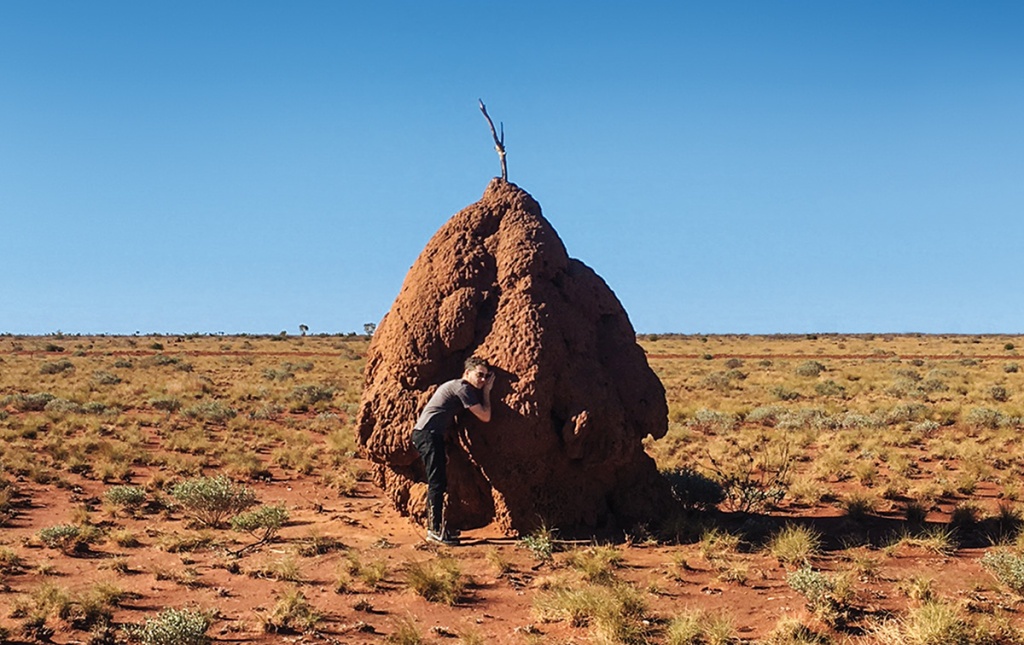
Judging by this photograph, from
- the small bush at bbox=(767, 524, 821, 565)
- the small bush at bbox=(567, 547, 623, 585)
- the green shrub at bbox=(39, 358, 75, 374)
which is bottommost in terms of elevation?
the small bush at bbox=(567, 547, 623, 585)

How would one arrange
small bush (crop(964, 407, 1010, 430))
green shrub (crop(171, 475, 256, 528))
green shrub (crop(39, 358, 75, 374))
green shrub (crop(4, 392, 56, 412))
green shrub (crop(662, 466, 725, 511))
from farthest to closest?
green shrub (crop(39, 358, 75, 374)) → green shrub (crop(4, 392, 56, 412)) → small bush (crop(964, 407, 1010, 430)) → green shrub (crop(662, 466, 725, 511)) → green shrub (crop(171, 475, 256, 528))

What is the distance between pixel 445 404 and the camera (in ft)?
23.7

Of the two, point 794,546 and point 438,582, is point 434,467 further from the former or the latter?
point 794,546

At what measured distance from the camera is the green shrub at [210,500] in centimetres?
845

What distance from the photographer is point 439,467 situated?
23.7ft

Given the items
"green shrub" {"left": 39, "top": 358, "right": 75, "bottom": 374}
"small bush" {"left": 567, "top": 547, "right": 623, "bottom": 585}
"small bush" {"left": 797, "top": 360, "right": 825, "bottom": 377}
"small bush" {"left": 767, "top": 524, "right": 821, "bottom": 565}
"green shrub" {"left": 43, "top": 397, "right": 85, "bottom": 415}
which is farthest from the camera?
"small bush" {"left": 797, "top": 360, "right": 825, "bottom": 377}

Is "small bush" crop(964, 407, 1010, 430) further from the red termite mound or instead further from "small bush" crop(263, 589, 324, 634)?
"small bush" crop(263, 589, 324, 634)

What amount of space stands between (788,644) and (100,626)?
14.5 ft

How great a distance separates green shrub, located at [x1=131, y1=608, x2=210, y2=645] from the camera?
496 cm

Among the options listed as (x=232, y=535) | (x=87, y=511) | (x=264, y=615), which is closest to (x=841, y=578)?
(x=264, y=615)

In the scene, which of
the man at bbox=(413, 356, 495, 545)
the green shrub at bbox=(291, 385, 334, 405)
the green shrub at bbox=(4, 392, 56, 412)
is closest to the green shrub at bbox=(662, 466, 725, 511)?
the man at bbox=(413, 356, 495, 545)

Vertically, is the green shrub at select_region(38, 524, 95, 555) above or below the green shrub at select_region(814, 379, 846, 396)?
below

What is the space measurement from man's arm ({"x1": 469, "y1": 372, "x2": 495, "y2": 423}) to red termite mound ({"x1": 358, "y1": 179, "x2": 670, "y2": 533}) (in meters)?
0.12

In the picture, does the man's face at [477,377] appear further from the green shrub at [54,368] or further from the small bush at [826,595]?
the green shrub at [54,368]
